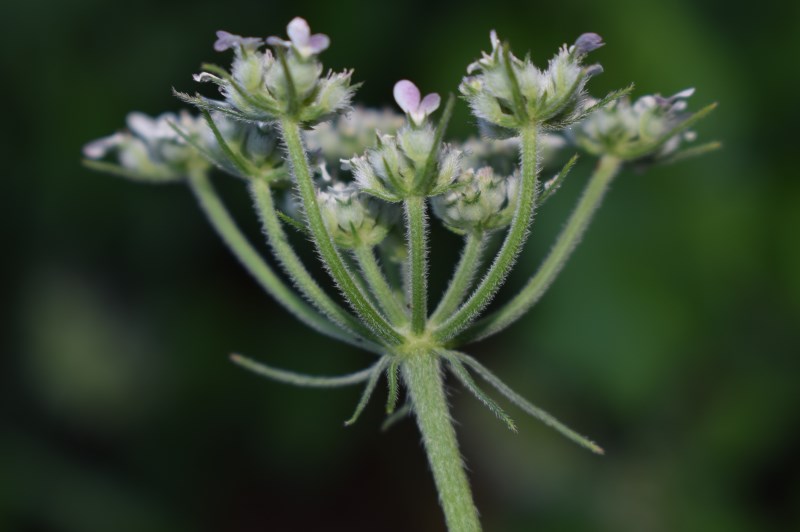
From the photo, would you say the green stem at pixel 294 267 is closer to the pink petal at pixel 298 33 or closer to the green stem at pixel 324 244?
the green stem at pixel 324 244

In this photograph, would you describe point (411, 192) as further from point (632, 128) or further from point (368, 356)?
point (368, 356)

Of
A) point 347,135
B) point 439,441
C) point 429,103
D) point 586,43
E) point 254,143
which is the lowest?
point 439,441

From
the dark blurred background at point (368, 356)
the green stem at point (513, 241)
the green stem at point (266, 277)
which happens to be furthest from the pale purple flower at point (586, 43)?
the dark blurred background at point (368, 356)

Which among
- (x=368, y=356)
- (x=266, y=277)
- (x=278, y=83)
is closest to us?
(x=278, y=83)

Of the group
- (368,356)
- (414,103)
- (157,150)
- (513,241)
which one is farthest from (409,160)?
(368,356)

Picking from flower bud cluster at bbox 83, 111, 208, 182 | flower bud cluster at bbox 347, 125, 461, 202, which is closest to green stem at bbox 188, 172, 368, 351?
flower bud cluster at bbox 83, 111, 208, 182

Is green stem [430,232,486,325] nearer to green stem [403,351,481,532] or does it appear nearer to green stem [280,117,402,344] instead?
green stem [403,351,481,532]
